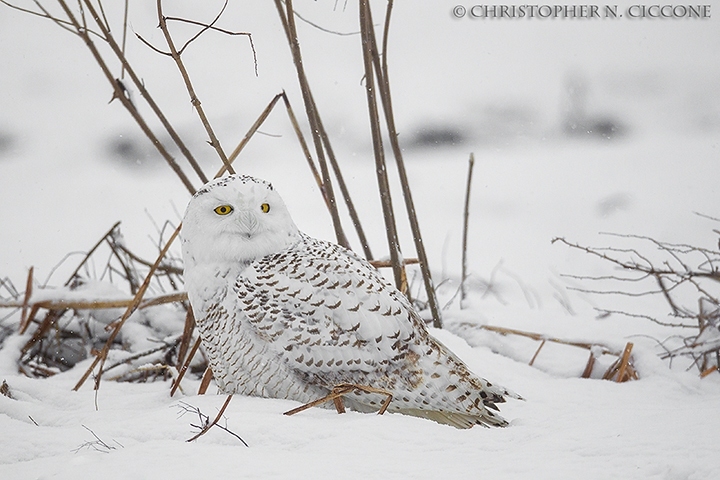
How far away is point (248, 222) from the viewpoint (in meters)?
1.86

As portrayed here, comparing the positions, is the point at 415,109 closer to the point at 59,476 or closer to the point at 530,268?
the point at 530,268

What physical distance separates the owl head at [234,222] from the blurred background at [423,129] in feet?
9.86

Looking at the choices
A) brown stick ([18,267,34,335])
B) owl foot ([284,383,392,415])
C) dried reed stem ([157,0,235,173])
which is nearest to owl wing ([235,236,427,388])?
owl foot ([284,383,392,415])

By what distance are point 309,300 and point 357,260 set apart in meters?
0.29

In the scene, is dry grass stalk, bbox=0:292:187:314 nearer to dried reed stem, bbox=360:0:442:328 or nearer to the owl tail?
dried reed stem, bbox=360:0:442:328

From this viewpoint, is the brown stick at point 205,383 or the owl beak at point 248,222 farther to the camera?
the brown stick at point 205,383

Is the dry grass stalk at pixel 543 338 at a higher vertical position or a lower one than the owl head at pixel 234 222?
lower

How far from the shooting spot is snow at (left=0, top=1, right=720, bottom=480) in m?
1.21

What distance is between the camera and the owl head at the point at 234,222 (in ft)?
6.09

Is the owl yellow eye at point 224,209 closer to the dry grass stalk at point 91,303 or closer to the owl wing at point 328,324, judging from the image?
the owl wing at point 328,324

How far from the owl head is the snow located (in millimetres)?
363

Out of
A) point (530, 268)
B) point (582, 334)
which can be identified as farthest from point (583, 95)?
point (582, 334)

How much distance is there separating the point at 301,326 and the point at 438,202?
5027 millimetres

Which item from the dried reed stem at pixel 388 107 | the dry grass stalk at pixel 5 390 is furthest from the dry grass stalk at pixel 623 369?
the dry grass stalk at pixel 5 390
